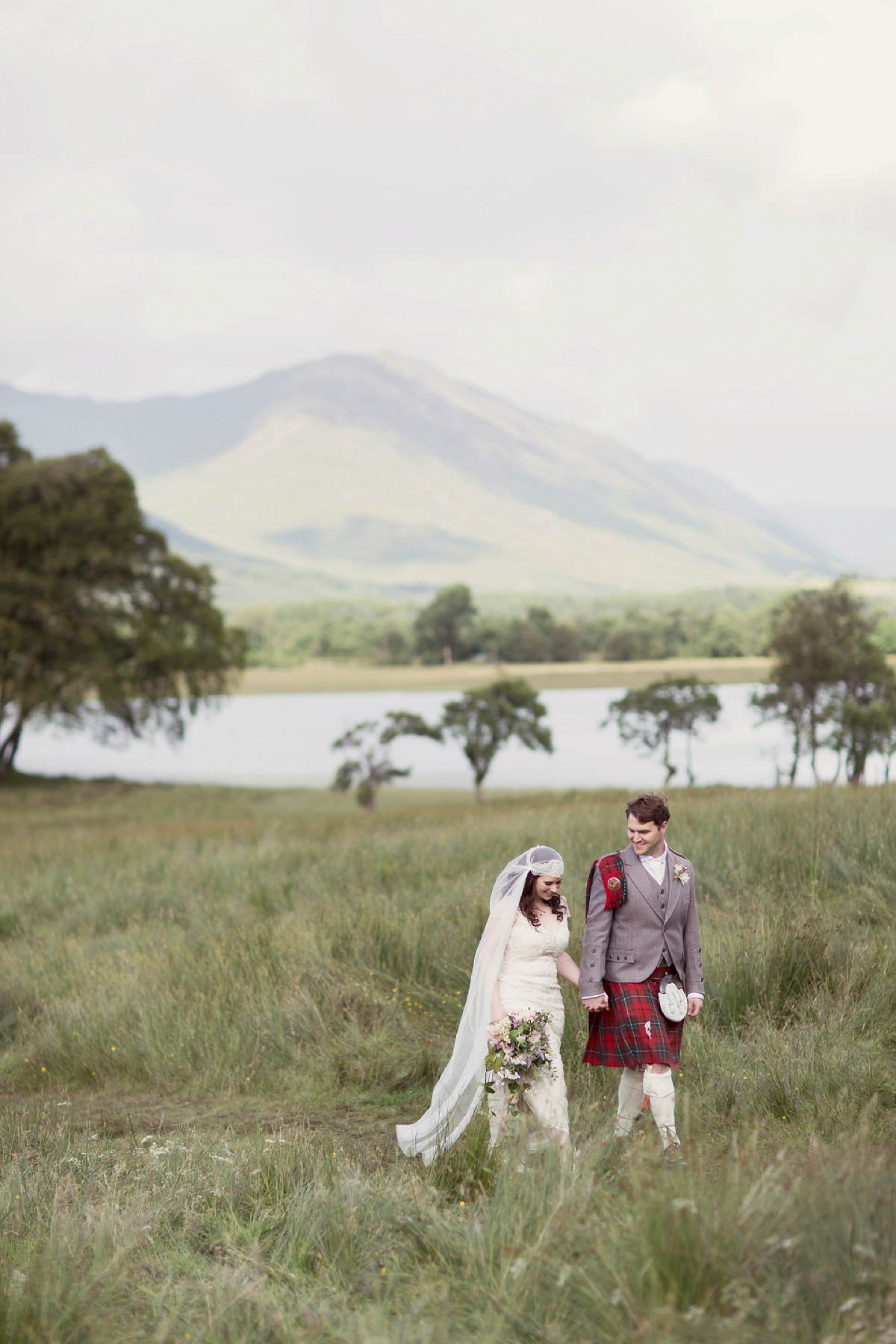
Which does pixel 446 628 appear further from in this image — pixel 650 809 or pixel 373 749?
pixel 650 809

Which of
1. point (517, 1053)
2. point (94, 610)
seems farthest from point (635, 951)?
point (94, 610)

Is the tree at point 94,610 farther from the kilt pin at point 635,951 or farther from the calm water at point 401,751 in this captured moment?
the kilt pin at point 635,951

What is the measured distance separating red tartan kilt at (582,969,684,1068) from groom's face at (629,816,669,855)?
2.01 feet

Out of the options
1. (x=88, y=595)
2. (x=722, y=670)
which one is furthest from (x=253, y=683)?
(x=88, y=595)

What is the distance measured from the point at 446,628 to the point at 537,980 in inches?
5667

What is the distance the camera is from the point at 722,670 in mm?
127750

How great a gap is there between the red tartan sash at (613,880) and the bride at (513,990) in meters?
0.21

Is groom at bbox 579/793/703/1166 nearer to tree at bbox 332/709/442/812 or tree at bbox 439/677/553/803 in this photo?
tree at bbox 332/709/442/812

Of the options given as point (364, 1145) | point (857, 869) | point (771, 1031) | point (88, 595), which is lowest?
point (364, 1145)

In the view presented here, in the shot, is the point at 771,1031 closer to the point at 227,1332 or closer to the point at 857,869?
the point at 857,869

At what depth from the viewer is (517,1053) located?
489 centimetres

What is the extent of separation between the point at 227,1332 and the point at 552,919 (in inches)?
95.8

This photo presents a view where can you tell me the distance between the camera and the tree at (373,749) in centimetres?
4184

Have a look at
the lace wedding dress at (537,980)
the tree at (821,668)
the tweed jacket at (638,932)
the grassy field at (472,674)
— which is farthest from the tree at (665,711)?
the grassy field at (472,674)
